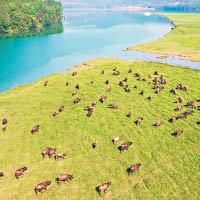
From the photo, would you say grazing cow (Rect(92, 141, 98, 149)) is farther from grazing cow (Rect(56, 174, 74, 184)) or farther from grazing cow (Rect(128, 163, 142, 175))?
grazing cow (Rect(128, 163, 142, 175))

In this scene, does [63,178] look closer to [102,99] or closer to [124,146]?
[124,146]

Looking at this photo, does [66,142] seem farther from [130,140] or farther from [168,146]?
[168,146]

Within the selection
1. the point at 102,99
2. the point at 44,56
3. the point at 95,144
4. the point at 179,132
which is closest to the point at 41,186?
the point at 95,144

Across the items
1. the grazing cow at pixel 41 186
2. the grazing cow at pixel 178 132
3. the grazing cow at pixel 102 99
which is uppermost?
the grazing cow at pixel 102 99

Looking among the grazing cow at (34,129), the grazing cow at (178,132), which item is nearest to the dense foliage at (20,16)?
the grazing cow at (34,129)

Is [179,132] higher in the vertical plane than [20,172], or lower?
higher

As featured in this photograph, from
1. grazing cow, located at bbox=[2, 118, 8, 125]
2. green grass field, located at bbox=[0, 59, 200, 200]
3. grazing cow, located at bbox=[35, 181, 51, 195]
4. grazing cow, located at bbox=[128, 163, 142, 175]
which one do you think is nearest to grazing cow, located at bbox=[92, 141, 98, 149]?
green grass field, located at bbox=[0, 59, 200, 200]

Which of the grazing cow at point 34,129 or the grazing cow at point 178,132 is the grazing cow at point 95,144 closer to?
the grazing cow at point 34,129

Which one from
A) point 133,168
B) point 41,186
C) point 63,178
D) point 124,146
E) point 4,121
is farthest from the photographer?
point 4,121
